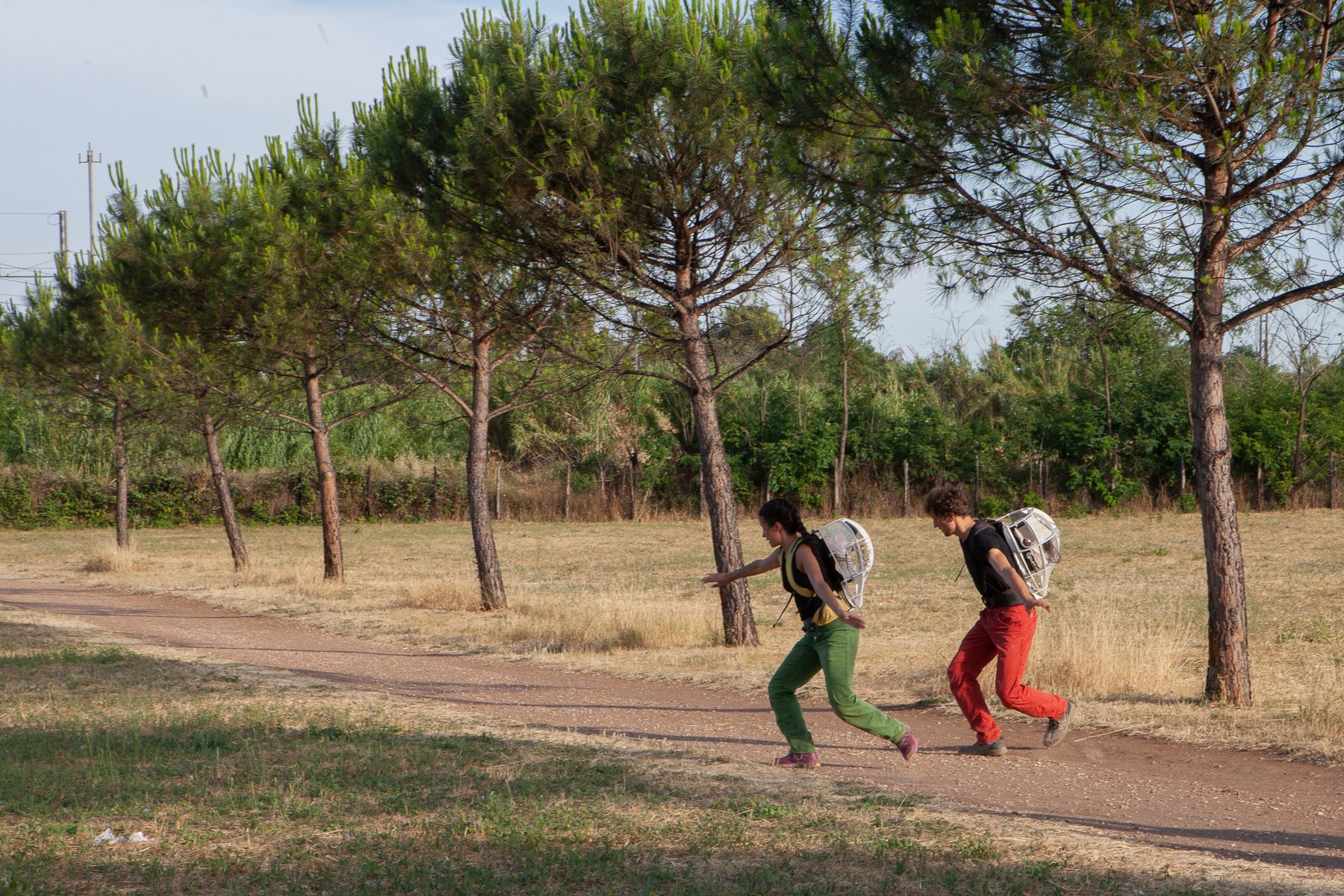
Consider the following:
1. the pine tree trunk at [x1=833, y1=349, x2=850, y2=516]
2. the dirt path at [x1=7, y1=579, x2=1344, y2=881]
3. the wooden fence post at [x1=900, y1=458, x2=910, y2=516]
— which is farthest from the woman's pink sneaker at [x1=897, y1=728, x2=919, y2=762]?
the pine tree trunk at [x1=833, y1=349, x2=850, y2=516]

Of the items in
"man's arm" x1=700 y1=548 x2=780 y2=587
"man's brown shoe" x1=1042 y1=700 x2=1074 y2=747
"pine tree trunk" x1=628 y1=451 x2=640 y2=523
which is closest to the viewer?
"man's arm" x1=700 y1=548 x2=780 y2=587

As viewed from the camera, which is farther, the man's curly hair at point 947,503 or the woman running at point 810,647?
the man's curly hair at point 947,503

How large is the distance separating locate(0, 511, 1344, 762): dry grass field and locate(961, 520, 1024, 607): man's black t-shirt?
169 cm

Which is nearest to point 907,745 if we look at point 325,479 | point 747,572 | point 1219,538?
point 747,572

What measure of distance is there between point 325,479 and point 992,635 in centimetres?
1492

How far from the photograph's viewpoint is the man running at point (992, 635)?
6.89 m

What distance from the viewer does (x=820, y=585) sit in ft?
21.0

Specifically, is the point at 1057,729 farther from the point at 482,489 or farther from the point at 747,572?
A: the point at 482,489

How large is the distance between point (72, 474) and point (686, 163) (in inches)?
1312

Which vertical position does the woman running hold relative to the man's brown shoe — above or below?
above

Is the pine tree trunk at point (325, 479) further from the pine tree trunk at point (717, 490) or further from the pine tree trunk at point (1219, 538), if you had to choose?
the pine tree trunk at point (1219, 538)

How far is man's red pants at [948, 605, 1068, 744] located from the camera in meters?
6.91

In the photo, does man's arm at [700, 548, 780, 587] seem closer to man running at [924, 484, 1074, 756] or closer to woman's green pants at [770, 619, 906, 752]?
woman's green pants at [770, 619, 906, 752]

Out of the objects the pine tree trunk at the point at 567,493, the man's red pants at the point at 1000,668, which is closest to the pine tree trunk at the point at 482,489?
the man's red pants at the point at 1000,668
